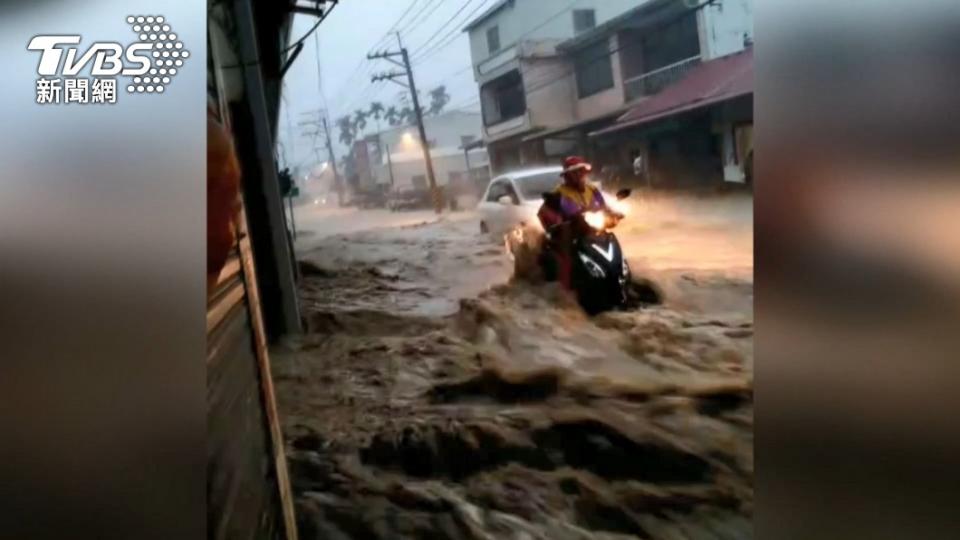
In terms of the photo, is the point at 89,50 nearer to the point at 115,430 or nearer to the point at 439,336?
the point at 115,430

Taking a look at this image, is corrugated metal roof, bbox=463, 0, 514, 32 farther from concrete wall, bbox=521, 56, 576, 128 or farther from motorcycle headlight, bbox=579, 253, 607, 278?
motorcycle headlight, bbox=579, 253, 607, 278

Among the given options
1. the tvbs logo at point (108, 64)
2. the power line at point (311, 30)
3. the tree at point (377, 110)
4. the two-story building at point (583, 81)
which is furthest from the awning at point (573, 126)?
the tvbs logo at point (108, 64)

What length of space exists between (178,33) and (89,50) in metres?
0.14

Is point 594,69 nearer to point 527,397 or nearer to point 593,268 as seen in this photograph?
point 593,268

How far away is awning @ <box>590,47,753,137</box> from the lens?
121cm

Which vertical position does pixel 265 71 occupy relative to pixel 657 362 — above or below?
above

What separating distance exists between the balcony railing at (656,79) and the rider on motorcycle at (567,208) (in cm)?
13

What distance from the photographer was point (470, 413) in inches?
48.9

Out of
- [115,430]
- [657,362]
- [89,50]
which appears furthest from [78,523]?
[657,362]

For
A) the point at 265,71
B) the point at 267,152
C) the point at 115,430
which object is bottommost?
the point at 115,430

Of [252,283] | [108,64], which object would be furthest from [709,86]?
[108,64]

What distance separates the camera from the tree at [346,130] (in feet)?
4.13

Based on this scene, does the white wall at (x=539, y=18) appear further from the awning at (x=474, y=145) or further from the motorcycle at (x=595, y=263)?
the motorcycle at (x=595, y=263)

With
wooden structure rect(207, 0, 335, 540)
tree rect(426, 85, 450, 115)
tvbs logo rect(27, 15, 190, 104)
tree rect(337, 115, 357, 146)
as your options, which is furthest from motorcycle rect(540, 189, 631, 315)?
tvbs logo rect(27, 15, 190, 104)
